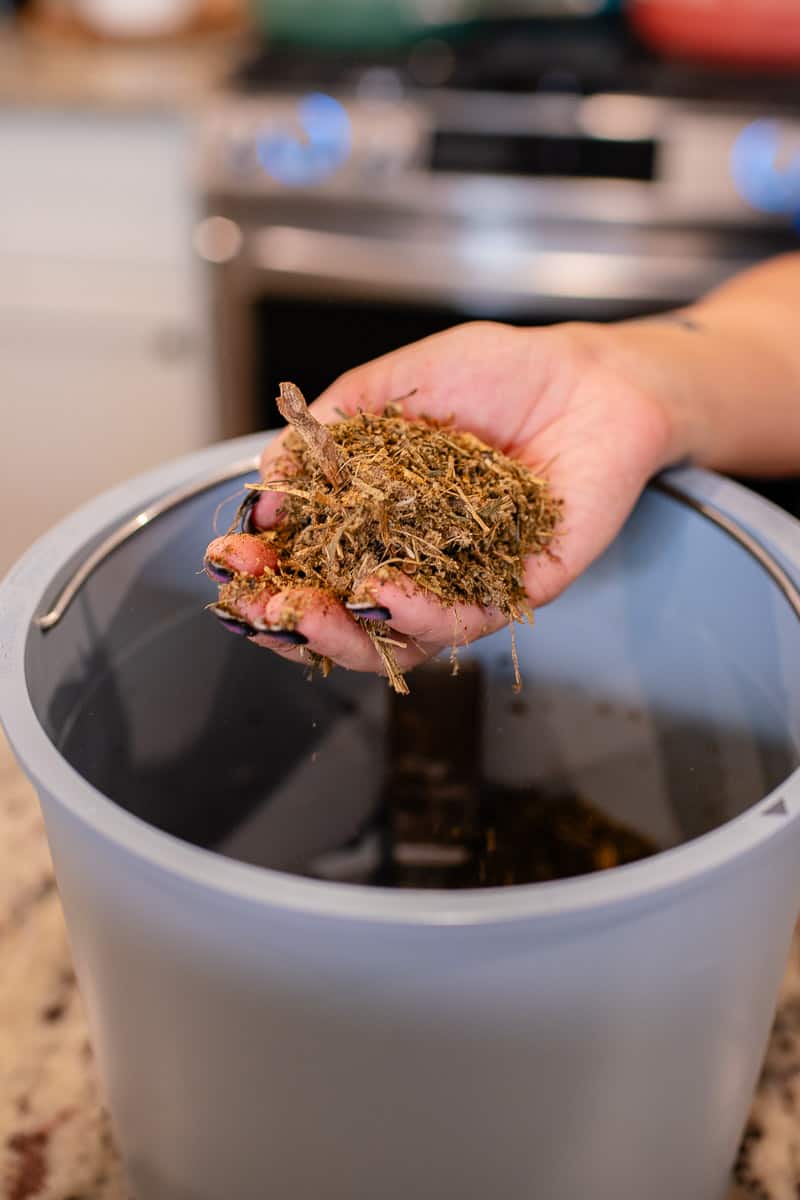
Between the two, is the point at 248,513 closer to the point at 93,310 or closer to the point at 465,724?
the point at 465,724

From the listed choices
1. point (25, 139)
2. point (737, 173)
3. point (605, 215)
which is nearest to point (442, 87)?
point (605, 215)

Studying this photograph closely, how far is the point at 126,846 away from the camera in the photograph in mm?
358

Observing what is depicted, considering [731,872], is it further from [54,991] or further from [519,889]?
[54,991]

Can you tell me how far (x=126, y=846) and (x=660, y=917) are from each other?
0.58 feet

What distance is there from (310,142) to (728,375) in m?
0.87

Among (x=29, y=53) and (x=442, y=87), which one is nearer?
(x=442, y=87)

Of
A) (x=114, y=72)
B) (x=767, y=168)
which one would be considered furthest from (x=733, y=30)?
(x=114, y=72)

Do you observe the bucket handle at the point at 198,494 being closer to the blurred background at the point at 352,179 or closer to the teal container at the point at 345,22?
the blurred background at the point at 352,179

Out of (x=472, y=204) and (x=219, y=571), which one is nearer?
(x=219, y=571)

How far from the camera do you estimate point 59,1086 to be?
0.53 metres

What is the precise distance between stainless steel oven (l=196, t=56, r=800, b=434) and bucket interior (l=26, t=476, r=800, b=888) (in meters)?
0.86

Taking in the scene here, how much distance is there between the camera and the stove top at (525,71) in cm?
136

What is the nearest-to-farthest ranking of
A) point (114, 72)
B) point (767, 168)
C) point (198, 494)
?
point (198, 494) → point (767, 168) → point (114, 72)

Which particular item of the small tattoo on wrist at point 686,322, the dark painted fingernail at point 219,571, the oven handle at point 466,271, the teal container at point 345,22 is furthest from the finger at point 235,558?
the teal container at point 345,22
